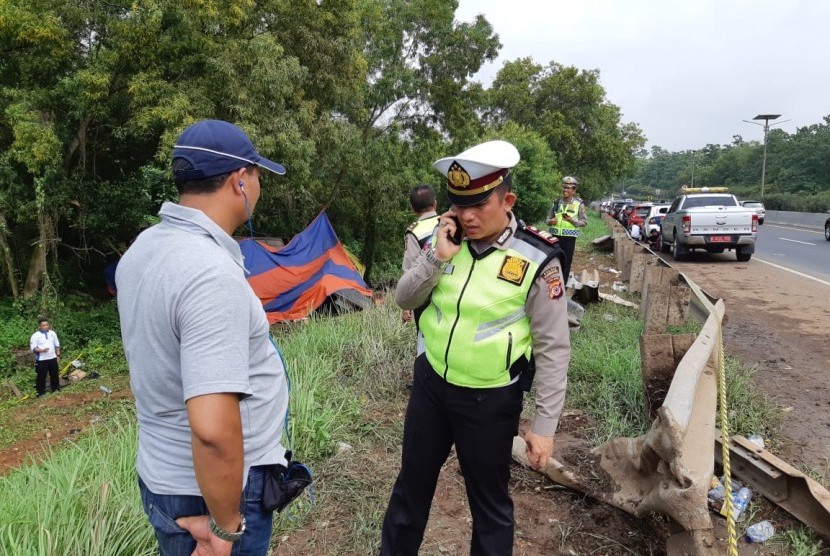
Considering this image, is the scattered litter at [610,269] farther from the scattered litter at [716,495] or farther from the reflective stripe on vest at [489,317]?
the reflective stripe on vest at [489,317]

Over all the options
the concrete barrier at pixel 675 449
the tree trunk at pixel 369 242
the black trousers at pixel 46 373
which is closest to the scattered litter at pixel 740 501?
the concrete barrier at pixel 675 449

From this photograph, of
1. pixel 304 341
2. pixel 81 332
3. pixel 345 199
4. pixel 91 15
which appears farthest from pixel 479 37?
pixel 304 341

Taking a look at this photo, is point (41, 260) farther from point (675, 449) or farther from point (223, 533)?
point (675, 449)

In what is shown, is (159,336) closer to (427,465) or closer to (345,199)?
(427,465)

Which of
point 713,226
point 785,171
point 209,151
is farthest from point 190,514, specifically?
point 785,171

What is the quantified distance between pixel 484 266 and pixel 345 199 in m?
16.1

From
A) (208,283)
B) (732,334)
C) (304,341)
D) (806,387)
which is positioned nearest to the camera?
(208,283)

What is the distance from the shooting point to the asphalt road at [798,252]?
12.2 m

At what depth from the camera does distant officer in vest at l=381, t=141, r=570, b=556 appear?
208 centimetres

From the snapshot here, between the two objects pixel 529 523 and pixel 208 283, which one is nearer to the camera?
pixel 208 283

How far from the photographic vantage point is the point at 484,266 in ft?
6.95

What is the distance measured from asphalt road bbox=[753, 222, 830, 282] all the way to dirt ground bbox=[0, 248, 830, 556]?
4.41 metres

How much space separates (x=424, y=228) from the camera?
3855 mm

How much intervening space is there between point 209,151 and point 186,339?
1.55 feet
